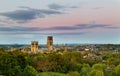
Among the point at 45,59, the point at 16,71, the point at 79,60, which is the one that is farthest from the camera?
the point at 79,60

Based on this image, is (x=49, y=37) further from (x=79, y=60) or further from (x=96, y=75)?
(x=96, y=75)

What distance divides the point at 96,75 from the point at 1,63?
14.9 m

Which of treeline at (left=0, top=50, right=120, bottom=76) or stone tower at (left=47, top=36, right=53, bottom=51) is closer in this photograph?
treeline at (left=0, top=50, right=120, bottom=76)

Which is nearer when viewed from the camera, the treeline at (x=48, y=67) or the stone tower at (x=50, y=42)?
the treeline at (x=48, y=67)

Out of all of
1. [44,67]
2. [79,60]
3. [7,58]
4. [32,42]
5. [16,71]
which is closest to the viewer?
[16,71]

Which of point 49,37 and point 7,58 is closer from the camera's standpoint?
point 7,58

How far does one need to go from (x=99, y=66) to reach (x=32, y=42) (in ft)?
237

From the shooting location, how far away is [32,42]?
118 metres

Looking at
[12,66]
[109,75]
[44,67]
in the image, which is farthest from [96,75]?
[44,67]

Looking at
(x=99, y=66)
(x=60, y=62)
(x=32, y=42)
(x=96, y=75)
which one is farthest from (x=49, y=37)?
(x=96, y=75)

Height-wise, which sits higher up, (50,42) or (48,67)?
(50,42)

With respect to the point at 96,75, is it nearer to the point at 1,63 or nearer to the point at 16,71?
the point at 16,71

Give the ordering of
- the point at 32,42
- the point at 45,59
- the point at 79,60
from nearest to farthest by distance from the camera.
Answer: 1. the point at 45,59
2. the point at 79,60
3. the point at 32,42

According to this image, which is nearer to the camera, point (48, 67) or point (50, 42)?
point (48, 67)
